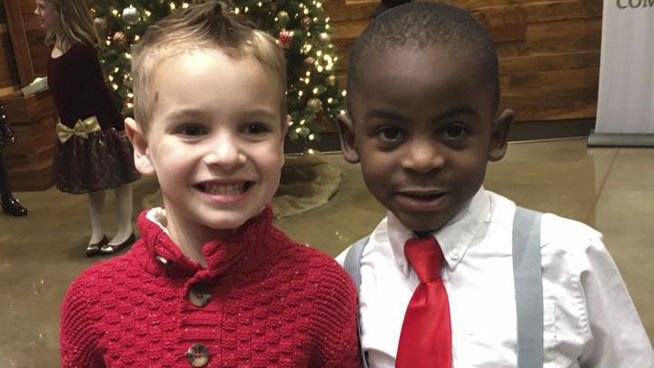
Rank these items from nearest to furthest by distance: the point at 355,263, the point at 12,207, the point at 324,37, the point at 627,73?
the point at 355,263 → the point at 324,37 → the point at 12,207 → the point at 627,73

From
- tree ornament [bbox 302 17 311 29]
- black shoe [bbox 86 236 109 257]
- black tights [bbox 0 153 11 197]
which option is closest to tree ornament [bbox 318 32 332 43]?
tree ornament [bbox 302 17 311 29]

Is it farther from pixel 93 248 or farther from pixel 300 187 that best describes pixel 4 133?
pixel 300 187

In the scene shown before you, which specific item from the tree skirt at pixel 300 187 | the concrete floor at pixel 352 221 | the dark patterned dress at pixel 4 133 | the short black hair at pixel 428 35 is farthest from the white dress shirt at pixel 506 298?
the dark patterned dress at pixel 4 133

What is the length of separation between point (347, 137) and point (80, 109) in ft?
8.87

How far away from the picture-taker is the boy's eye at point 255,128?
106cm

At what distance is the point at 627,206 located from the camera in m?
3.65

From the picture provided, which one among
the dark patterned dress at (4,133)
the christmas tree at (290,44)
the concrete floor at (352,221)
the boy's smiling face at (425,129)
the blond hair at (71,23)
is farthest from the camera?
the dark patterned dress at (4,133)

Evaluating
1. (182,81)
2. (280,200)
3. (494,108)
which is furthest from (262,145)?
(280,200)

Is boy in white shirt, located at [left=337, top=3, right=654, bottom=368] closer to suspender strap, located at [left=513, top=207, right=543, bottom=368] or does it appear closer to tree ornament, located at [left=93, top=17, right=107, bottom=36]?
suspender strap, located at [left=513, top=207, right=543, bottom=368]

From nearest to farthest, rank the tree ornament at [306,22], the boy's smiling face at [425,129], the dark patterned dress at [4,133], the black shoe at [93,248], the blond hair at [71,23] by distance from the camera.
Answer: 1. the boy's smiling face at [425,129]
2. the blond hair at [71,23]
3. the black shoe at [93,248]
4. the tree ornament at [306,22]
5. the dark patterned dress at [4,133]

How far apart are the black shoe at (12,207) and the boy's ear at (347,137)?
A: 12.6 feet

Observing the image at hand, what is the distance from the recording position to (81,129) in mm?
3430

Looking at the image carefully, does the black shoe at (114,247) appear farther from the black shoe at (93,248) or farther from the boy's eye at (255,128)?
the boy's eye at (255,128)

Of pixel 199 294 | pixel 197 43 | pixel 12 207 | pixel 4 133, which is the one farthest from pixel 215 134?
pixel 12 207
